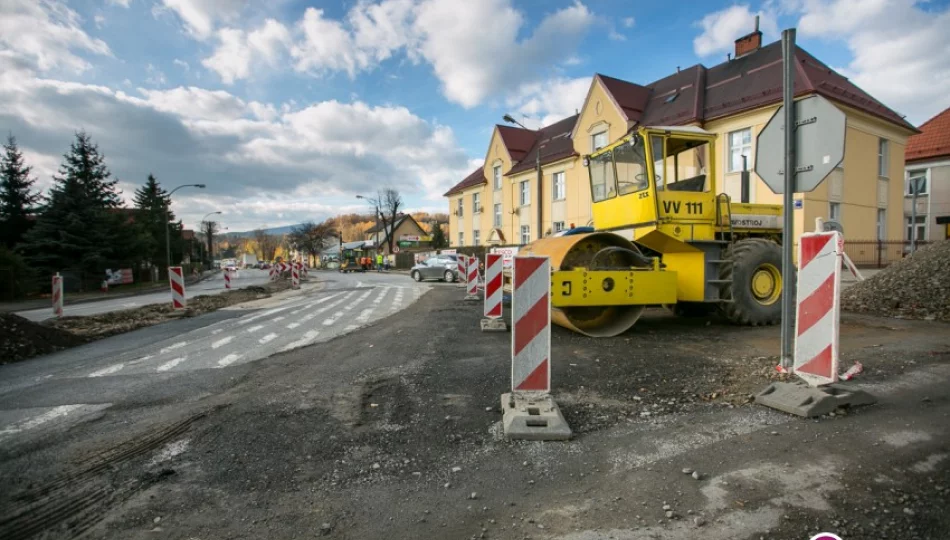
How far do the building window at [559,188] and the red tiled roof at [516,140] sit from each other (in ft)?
Result: 20.8

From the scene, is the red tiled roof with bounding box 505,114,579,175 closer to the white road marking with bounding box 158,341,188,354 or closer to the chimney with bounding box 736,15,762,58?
the chimney with bounding box 736,15,762,58

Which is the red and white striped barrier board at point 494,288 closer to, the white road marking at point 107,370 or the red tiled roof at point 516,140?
the white road marking at point 107,370

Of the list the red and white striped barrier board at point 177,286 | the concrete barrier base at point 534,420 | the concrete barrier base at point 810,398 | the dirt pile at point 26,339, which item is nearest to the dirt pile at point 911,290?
the concrete barrier base at point 810,398

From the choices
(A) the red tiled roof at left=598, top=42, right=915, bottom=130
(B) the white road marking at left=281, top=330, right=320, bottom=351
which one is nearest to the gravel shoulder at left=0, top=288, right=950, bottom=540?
(B) the white road marking at left=281, top=330, right=320, bottom=351

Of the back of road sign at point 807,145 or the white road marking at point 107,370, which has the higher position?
the back of road sign at point 807,145

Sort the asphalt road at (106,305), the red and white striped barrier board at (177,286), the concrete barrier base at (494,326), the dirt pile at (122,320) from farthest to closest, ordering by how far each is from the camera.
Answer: the asphalt road at (106,305)
the red and white striped barrier board at (177,286)
the dirt pile at (122,320)
the concrete barrier base at (494,326)

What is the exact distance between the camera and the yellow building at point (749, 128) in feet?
67.5

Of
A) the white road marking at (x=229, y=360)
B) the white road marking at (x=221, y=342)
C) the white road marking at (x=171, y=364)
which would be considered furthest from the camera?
the white road marking at (x=221, y=342)

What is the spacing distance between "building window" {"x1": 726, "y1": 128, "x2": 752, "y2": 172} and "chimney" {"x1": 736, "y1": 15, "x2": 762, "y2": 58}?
21.0 feet

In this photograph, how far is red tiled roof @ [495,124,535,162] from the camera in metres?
38.5

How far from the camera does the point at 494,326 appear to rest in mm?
8250

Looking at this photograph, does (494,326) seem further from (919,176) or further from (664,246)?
(919,176)

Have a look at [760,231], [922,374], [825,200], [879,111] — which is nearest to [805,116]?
[922,374]

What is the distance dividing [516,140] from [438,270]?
53.4ft
